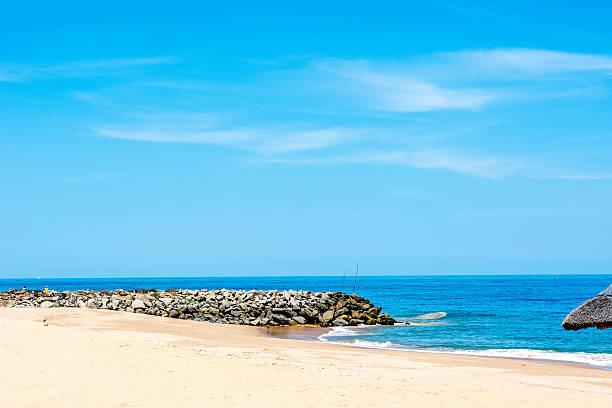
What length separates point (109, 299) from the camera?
131 ft

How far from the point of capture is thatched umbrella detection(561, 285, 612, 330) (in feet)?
27.4

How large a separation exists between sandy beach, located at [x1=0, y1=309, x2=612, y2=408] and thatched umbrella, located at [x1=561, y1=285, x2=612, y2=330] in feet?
14.9

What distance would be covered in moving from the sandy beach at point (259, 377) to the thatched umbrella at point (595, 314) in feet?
14.9

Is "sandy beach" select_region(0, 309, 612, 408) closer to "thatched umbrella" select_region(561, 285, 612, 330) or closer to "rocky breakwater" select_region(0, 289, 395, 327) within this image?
"thatched umbrella" select_region(561, 285, 612, 330)

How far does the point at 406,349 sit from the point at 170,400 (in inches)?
628

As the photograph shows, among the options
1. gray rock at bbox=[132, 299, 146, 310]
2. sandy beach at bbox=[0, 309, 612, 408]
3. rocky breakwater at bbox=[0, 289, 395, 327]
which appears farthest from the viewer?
gray rock at bbox=[132, 299, 146, 310]

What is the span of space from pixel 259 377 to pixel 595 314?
8.47m

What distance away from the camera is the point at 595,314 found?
27.9 ft

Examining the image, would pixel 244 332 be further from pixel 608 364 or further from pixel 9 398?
pixel 9 398

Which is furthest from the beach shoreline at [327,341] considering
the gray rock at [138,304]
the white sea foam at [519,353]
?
the gray rock at [138,304]

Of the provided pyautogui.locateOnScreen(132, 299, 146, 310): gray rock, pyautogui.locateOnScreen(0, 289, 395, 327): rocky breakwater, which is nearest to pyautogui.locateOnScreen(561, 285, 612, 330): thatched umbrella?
pyautogui.locateOnScreen(0, 289, 395, 327): rocky breakwater

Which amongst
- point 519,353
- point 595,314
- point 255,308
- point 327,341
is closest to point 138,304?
point 255,308

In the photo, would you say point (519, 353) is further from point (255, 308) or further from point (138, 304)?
point (138, 304)

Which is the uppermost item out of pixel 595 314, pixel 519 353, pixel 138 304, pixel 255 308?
pixel 595 314
